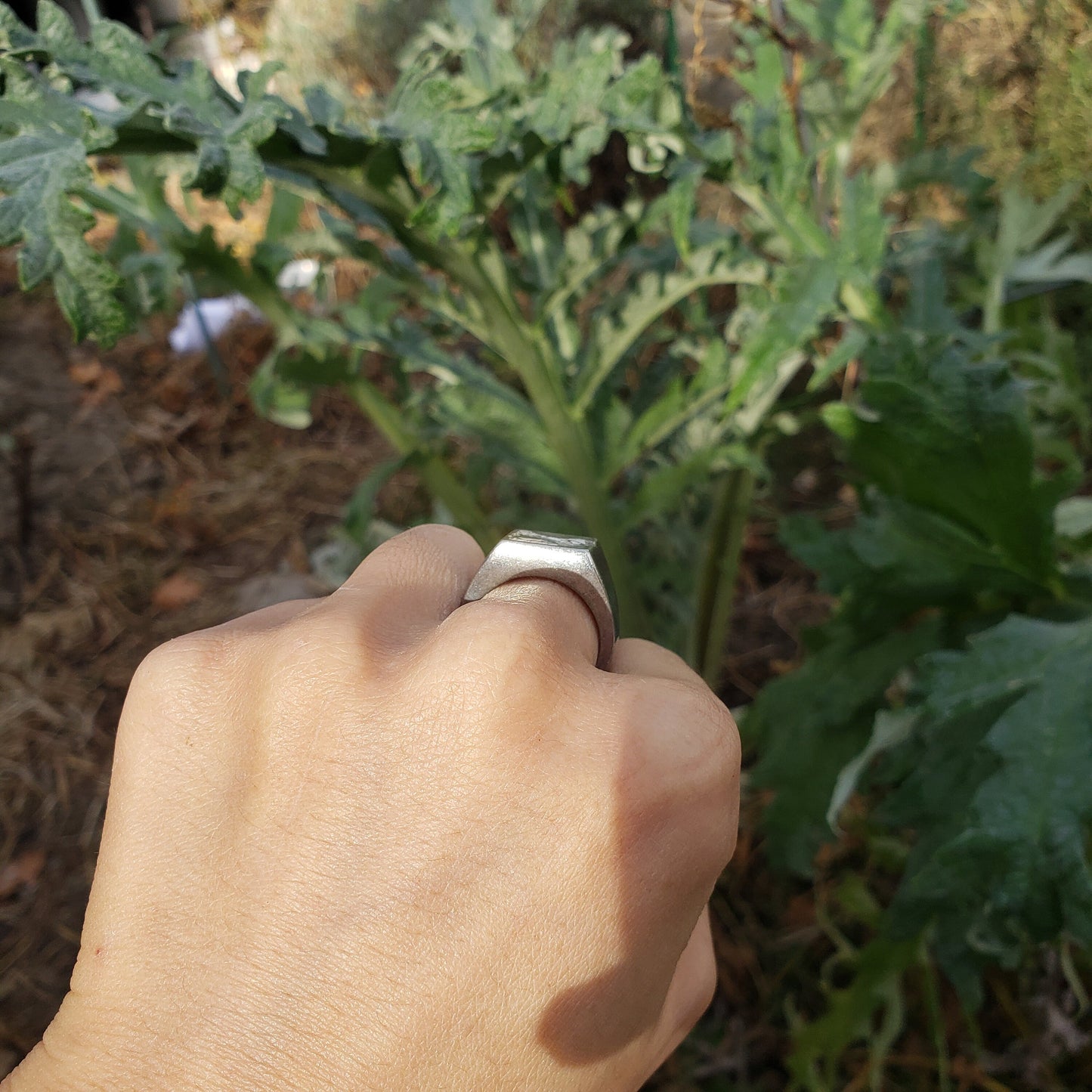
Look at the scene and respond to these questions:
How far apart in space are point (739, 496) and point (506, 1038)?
48.5 inches

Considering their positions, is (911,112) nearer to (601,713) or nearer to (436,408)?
(436,408)

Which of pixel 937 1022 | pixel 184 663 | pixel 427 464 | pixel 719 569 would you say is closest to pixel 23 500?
pixel 427 464

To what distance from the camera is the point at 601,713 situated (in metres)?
0.64

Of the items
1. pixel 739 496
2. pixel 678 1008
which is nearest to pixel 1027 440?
pixel 739 496

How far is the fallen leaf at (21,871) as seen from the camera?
73.5 inches

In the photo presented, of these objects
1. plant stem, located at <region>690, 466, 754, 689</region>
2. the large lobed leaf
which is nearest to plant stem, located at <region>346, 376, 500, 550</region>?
plant stem, located at <region>690, 466, 754, 689</region>

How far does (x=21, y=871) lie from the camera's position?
1.88 meters

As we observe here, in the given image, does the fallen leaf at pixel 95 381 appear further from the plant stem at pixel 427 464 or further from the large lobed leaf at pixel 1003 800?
the large lobed leaf at pixel 1003 800

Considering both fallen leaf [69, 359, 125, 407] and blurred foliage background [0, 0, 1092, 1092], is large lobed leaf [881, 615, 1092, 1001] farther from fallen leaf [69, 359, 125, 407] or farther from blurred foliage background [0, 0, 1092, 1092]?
fallen leaf [69, 359, 125, 407]

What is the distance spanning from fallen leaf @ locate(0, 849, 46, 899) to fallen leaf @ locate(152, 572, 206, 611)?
0.65 m

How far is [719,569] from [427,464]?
60 cm

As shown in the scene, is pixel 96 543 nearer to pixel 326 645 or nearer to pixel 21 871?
pixel 21 871

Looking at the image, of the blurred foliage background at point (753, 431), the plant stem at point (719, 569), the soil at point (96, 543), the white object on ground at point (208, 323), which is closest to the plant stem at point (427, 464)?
the blurred foliage background at point (753, 431)

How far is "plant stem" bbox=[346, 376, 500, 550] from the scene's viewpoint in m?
1.66
